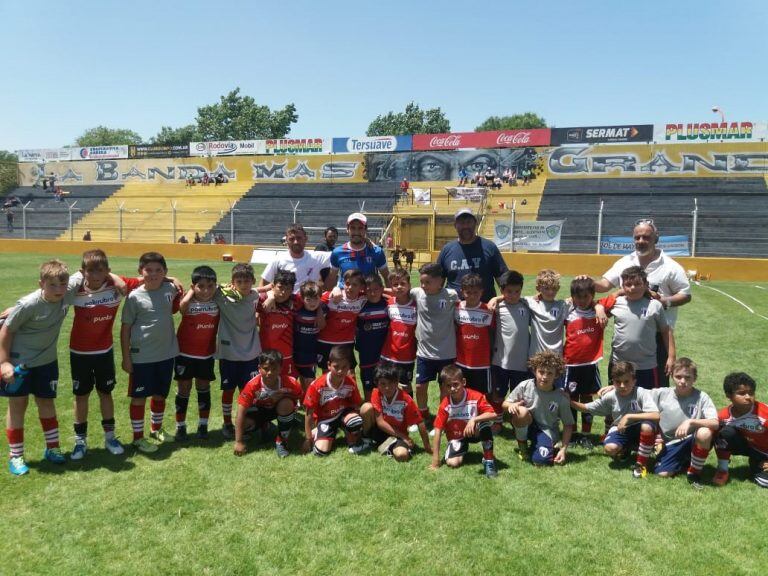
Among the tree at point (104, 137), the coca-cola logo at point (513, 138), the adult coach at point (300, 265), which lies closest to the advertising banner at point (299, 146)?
the coca-cola logo at point (513, 138)

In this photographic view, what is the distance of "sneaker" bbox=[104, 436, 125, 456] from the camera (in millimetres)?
4801

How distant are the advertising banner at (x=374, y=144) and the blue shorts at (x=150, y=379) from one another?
120ft

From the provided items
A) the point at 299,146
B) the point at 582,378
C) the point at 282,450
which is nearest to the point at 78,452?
the point at 282,450

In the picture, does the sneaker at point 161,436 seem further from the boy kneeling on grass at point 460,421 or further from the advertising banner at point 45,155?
the advertising banner at point 45,155

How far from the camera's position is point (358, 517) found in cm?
379

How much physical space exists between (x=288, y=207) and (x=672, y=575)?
35.0 m

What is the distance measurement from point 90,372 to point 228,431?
4.47ft

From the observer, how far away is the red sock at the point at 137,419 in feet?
16.2

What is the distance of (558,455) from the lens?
4.74m

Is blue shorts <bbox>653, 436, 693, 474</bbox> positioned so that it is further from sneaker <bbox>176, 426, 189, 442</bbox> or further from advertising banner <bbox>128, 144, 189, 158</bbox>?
advertising banner <bbox>128, 144, 189, 158</bbox>

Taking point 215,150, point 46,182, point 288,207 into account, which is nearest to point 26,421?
point 288,207

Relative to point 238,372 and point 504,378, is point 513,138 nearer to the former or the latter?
point 504,378

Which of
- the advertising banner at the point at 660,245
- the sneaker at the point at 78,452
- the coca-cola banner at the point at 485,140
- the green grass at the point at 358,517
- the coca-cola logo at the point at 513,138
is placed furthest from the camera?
the coca-cola logo at the point at 513,138

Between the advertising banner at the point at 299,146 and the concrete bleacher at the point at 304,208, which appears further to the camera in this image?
the advertising banner at the point at 299,146
